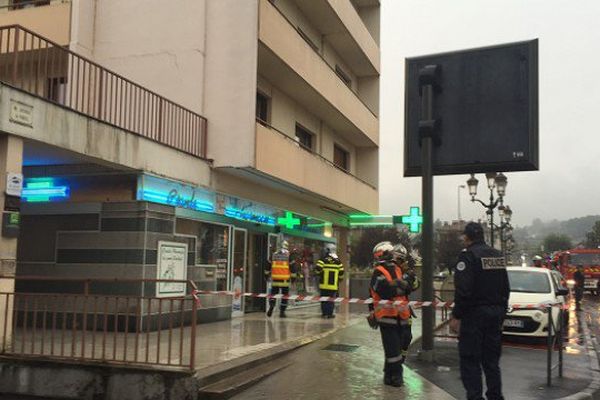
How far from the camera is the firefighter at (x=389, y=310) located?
741 cm

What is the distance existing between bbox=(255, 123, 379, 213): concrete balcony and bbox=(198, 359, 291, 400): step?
5880 mm

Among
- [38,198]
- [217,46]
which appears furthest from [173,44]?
[38,198]

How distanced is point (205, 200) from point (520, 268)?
773 centimetres

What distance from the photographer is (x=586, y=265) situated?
121ft

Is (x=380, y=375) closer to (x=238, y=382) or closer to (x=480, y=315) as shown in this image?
(x=238, y=382)

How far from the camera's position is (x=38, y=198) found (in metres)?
11.8

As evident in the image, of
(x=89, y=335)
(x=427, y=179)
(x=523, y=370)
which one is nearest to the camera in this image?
(x=523, y=370)

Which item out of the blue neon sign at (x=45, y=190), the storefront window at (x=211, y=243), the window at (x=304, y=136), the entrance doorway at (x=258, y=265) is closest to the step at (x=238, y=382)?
the storefront window at (x=211, y=243)

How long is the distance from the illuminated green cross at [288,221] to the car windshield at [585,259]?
1035 inches

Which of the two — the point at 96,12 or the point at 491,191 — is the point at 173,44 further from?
the point at 491,191

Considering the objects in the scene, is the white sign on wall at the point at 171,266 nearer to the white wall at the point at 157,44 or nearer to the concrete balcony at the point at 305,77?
the white wall at the point at 157,44

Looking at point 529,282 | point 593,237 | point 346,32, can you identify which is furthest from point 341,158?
point 593,237

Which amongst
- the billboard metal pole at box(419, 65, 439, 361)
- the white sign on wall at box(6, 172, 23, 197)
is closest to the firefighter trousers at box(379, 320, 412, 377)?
the billboard metal pole at box(419, 65, 439, 361)

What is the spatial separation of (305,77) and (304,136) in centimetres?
388
